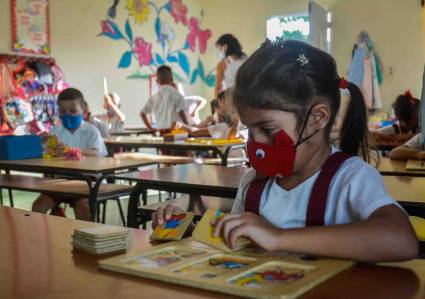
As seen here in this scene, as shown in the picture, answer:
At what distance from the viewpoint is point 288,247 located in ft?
3.27

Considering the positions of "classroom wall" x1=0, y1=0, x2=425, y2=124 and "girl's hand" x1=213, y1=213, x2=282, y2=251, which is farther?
"classroom wall" x1=0, y1=0, x2=425, y2=124

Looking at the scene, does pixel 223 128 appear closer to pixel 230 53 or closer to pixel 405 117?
pixel 230 53

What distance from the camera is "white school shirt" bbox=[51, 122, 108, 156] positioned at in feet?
13.6

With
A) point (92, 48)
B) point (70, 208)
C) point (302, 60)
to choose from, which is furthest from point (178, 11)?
point (302, 60)

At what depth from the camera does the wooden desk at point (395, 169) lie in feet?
8.18

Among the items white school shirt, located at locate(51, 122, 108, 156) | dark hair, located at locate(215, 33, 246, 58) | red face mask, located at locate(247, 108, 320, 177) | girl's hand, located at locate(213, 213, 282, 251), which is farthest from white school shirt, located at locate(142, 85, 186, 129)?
girl's hand, located at locate(213, 213, 282, 251)

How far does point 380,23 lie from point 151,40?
336 centimetres

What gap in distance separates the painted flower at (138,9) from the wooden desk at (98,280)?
752 centimetres

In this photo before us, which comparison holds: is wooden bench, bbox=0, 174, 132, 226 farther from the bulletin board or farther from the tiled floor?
the bulletin board

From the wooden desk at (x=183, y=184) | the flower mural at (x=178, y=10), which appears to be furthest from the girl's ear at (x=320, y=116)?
the flower mural at (x=178, y=10)

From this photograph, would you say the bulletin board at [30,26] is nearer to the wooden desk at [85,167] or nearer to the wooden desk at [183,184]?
the wooden desk at [85,167]

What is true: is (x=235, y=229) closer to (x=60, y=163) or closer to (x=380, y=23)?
(x=60, y=163)

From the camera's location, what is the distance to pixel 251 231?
994 mm

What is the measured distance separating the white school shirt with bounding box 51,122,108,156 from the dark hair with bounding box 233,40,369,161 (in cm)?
298
